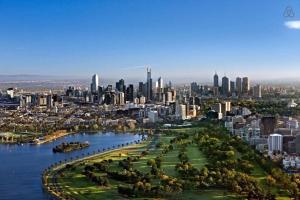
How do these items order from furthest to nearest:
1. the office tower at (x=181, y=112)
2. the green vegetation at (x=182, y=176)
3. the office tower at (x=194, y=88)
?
the office tower at (x=194, y=88), the office tower at (x=181, y=112), the green vegetation at (x=182, y=176)

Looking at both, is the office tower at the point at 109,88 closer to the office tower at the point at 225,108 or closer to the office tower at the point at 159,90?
the office tower at the point at 159,90

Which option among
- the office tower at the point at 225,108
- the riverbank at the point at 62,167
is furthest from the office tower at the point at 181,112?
the riverbank at the point at 62,167

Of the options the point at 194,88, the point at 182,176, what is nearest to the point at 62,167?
the point at 182,176

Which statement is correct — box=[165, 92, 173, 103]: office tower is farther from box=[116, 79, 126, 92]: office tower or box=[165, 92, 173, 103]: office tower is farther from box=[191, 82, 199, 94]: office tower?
box=[191, 82, 199, 94]: office tower

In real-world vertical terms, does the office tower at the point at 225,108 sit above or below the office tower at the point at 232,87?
below

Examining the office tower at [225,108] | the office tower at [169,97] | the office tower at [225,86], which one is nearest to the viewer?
the office tower at [225,108]

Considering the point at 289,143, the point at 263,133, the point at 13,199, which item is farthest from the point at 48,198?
the point at 263,133
